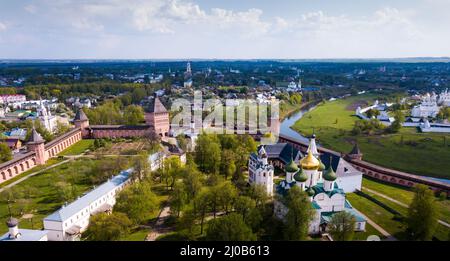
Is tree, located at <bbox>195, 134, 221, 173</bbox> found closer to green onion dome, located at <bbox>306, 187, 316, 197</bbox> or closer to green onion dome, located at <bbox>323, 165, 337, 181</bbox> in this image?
green onion dome, located at <bbox>306, 187, 316, 197</bbox>

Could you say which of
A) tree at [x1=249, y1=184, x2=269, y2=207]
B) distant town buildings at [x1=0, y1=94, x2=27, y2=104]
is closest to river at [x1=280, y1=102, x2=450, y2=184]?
tree at [x1=249, y1=184, x2=269, y2=207]

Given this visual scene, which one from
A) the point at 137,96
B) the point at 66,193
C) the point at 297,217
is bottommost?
the point at 66,193

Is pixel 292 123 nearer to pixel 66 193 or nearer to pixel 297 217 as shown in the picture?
pixel 66 193

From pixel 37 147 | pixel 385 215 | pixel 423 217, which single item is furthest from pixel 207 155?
pixel 37 147

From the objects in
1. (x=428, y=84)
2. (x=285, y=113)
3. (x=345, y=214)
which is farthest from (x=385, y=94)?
(x=345, y=214)

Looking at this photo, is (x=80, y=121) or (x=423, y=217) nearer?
(x=423, y=217)
